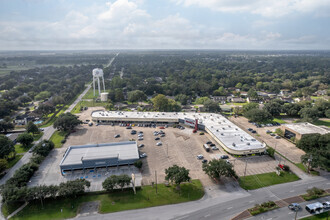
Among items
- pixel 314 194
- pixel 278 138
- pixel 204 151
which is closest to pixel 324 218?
pixel 314 194

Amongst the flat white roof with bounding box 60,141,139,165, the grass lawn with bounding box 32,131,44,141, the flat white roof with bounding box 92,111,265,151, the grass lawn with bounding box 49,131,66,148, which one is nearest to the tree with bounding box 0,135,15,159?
the grass lawn with bounding box 49,131,66,148

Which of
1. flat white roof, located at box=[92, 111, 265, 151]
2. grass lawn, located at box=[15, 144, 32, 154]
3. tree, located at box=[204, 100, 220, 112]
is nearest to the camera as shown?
flat white roof, located at box=[92, 111, 265, 151]

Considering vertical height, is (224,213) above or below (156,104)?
below

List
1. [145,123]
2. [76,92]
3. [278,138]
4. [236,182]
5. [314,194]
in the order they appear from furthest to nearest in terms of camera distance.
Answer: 1. [76,92]
2. [145,123]
3. [278,138]
4. [236,182]
5. [314,194]

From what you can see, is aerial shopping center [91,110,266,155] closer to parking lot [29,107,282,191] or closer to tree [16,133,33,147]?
parking lot [29,107,282,191]

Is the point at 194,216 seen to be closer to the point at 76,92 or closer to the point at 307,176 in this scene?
the point at 307,176

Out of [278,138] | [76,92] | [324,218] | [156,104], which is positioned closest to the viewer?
[324,218]

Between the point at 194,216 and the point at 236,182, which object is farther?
the point at 236,182

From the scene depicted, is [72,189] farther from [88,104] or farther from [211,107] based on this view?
[88,104]

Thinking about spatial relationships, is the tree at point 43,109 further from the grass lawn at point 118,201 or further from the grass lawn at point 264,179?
the grass lawn at point 264,179
